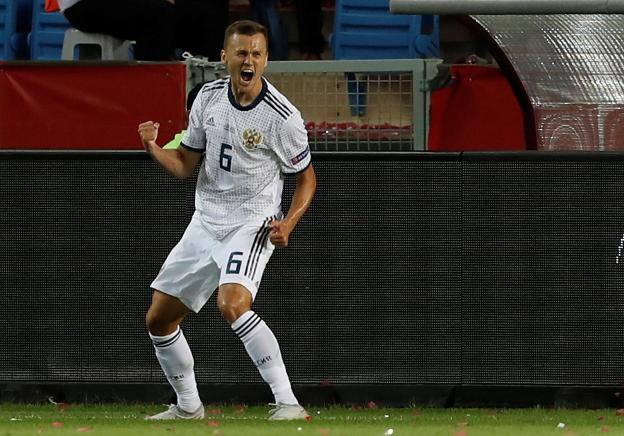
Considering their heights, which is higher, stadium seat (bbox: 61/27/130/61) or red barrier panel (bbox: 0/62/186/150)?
stadium seat (bbox: 61/27/130/61)

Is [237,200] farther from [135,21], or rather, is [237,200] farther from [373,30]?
[373,30]

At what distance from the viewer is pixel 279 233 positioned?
7957mm

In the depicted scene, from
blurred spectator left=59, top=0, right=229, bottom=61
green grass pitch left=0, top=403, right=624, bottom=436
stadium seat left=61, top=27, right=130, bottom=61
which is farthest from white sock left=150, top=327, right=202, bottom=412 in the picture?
stadium seat left=61, top=27, right=130, bottom=61

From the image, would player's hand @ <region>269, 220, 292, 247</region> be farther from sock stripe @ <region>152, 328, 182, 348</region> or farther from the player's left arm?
sock stripe @ <region>152, 328, 182, 348</region>

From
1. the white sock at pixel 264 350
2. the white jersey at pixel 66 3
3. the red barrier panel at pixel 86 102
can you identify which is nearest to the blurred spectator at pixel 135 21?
the white jersey at pixel 66 3

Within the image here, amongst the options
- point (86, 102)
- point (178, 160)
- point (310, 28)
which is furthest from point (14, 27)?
point (178, 160)

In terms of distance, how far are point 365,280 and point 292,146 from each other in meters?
1.28

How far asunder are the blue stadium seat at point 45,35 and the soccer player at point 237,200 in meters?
6.87

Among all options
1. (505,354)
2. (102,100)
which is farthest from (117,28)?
(505,354)

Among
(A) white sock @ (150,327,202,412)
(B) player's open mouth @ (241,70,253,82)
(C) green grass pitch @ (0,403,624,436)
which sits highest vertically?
(B) player's open mouth @ (241,70,253,82)

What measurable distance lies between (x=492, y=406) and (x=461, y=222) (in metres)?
1.04

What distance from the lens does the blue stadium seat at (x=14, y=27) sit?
591 inches

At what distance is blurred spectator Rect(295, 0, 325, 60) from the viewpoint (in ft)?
47.9

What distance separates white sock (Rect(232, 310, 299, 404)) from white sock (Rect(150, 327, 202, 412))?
0.52m
